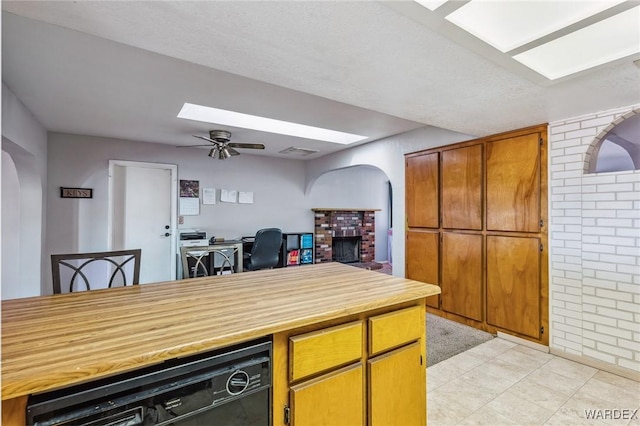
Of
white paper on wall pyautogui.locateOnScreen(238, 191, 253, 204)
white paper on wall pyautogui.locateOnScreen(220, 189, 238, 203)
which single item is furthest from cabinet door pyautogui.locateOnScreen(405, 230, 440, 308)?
white paper on wall pyautogui.locateOnScreen(220, 189, 238, 203)

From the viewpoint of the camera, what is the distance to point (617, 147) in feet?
8.61

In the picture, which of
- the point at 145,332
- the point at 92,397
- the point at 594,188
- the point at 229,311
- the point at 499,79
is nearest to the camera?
the point at 92,397

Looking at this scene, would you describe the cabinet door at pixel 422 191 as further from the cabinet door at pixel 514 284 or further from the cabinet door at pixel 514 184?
the cabinet door at pixel 514 284

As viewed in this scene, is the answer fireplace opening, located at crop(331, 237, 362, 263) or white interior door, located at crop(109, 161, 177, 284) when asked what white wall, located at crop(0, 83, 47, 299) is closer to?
white interior door, located at crop(109, 161, 177, 284)

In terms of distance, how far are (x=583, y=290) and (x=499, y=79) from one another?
194 cm

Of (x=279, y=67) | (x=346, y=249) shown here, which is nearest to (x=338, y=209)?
(x=346, y=249)

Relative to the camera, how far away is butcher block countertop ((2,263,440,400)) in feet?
2.94

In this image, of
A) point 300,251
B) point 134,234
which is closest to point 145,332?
point 134,234

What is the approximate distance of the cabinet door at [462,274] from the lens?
339cm

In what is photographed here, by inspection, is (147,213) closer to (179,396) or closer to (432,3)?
(179,396)

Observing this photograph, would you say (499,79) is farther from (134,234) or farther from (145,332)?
(134,234)

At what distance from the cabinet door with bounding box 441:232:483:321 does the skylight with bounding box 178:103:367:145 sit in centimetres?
187

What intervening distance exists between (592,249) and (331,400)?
2571 millimetres

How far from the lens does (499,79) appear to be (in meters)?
2.00
